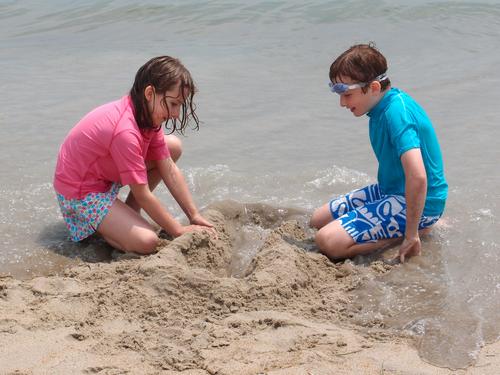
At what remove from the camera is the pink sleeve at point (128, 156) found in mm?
4078

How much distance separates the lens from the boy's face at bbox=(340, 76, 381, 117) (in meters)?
4.16

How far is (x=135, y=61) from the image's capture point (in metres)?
8.89

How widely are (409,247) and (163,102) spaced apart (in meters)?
1.60

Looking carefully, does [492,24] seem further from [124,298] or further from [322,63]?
[124,298]

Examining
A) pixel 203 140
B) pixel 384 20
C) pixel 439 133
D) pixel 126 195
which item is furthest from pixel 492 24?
pixel 126 195

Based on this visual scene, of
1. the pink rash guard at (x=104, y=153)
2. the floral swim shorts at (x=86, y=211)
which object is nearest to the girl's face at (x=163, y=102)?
the pink rash guard at (x=104, y=153)

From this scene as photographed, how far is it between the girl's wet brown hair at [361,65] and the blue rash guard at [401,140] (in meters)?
0.17

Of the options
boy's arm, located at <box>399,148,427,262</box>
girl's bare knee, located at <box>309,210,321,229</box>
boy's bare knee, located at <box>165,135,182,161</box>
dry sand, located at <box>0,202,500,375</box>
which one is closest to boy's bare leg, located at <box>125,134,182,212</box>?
boy's bare knee, located at <box>165,135,182,161</box>

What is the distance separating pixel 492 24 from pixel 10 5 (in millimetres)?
8210

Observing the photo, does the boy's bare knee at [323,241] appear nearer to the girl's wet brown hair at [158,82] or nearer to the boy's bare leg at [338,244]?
the boy's bare leg at [338,244]

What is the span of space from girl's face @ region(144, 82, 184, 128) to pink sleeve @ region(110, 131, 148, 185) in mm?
185

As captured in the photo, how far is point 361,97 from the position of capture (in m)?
4.18

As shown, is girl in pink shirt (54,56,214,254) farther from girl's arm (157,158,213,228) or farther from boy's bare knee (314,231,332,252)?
boy's bare knee (314,231,332,252)

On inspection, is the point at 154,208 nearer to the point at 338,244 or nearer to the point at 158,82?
the point at 158,82
